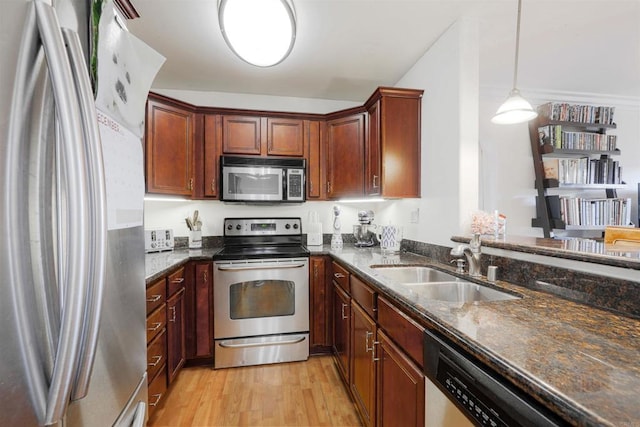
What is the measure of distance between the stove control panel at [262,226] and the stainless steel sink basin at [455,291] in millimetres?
1668

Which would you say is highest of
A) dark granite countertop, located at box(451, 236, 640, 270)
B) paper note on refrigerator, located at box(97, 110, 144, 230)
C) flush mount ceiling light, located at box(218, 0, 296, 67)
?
flush mount ceiling light, located at box(218, 0, 296, 67)

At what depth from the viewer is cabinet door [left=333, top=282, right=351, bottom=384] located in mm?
1987

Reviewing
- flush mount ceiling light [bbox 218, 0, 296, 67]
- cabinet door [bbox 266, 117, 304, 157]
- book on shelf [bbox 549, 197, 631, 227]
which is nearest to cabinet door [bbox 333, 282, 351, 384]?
cabinet door [bbox 266, 117, 304, 157]

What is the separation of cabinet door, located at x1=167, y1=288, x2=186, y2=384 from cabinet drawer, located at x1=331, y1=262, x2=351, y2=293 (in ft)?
3.98

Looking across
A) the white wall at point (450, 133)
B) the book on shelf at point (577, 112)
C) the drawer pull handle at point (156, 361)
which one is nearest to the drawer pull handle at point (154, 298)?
the drawer pull handle at point (156, 361)

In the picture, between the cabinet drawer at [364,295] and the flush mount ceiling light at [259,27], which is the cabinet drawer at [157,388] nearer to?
the cabinet drawer at [364,295]

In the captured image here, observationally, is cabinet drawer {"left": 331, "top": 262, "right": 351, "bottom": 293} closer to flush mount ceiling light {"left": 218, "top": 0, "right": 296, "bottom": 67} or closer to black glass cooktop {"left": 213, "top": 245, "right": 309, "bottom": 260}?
black glass cooktop {"left": 213, "top": 245, "right": 309, "bottom": 260}

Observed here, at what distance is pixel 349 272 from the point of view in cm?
197

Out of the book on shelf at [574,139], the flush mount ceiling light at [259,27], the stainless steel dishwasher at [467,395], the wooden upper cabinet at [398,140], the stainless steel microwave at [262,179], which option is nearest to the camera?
the stainless steel dishwasher at [467,395]

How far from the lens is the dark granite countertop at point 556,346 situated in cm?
53

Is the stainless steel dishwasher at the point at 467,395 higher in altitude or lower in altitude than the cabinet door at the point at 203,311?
higher

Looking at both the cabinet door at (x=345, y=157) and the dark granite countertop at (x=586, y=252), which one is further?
the cabinet door at (x=345, y=157)

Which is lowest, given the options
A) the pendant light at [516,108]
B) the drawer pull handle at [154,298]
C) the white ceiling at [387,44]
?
the drawer pull handle at [154,298]

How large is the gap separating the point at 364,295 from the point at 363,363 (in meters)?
0.40
